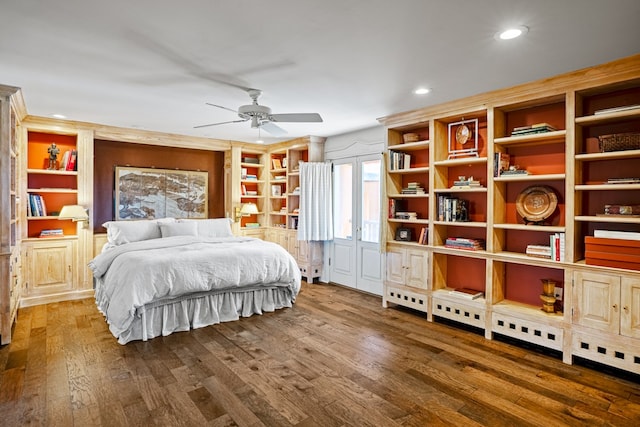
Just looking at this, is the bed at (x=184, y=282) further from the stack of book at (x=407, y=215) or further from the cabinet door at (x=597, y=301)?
the cabinet door at (x=597, y=301)

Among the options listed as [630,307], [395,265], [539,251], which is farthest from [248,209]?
[630,307]

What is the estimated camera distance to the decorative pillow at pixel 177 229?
17.8ft

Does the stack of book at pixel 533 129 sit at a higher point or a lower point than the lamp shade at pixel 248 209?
higher

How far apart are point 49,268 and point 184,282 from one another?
8.17 feet

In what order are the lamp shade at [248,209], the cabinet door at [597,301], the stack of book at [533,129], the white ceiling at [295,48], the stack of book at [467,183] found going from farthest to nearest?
the lamp shade at [248,209]
the stack of book at [467,183]
the stack of book at [533,129]
the cabinet door at [597,301]
the white ceiling at [295,48]

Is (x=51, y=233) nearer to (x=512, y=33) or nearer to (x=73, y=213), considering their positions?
(x=73, y=213)

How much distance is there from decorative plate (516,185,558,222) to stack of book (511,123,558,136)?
Result: 567 millimetres

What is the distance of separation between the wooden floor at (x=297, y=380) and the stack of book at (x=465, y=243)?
3.01 feet

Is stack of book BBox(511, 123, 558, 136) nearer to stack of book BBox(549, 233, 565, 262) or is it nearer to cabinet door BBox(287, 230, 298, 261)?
stack of book BBox(549, 233, 565, 262)

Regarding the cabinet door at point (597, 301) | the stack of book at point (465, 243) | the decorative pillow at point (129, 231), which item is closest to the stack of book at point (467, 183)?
the stack of book at point (465, 243)

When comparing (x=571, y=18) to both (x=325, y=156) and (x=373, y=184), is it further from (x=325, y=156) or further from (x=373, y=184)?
(x=325, y=156)

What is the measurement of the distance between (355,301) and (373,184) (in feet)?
5.85

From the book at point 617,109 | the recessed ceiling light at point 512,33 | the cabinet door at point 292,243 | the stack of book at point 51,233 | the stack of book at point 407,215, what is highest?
the recessed ceiling light at point 512,33

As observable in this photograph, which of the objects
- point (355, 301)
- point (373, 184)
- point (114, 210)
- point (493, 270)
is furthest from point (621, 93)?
point (114, 210)
